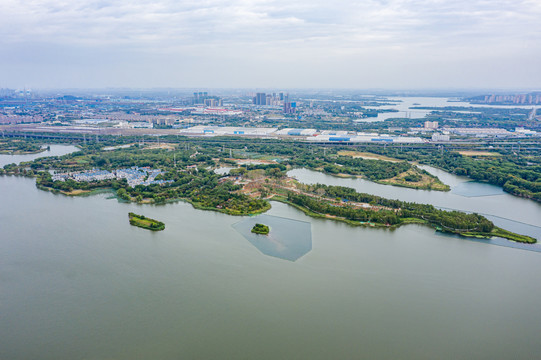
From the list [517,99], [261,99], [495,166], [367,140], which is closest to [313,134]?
[367,140]

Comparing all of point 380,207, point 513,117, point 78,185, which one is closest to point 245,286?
point 380,207

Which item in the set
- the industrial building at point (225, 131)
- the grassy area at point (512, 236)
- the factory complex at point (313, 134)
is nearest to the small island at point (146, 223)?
the grassy area at point (512, 236)

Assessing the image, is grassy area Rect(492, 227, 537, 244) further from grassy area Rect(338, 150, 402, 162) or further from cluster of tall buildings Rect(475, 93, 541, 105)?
cluster of tall buildings Rect(475, 93, 541, 105)

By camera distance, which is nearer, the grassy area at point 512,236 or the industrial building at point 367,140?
the grassy area at point 512,236

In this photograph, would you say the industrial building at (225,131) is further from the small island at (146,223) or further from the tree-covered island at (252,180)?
the small island at (146,223)

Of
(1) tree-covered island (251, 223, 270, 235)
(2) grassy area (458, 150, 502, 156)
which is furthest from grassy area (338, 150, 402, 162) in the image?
(1) tree-covered island (251, 223, 270, 235)

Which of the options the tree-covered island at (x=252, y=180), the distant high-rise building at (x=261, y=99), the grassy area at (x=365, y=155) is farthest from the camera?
the distant high-rise building at (x=261, y=99)

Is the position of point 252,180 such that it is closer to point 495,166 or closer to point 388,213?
point 388,213
